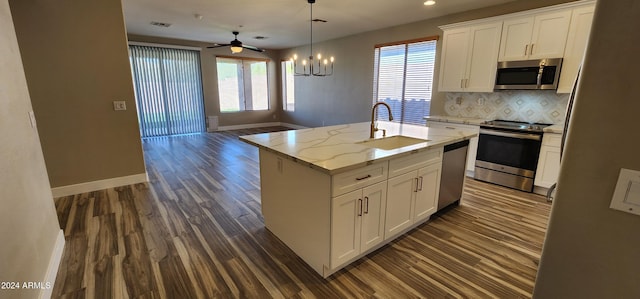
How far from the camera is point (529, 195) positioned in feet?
11.8

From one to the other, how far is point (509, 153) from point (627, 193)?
139 inches

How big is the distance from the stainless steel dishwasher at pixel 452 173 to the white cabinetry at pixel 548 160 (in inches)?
46.8

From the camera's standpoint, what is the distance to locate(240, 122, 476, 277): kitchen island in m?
1.88

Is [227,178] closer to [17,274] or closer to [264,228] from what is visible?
[264,228]

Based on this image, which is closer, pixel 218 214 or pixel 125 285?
pixel 125 285

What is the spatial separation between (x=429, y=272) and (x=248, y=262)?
1.43 m

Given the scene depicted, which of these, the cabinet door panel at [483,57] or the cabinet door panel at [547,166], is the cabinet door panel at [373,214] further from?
the cabinet door panel at [483,57]

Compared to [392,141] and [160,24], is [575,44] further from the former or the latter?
[160,24]

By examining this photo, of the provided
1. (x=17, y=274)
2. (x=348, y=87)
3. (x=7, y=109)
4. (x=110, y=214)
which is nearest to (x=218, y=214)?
(x=110, y=214)

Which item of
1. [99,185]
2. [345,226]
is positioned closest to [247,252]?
[345,226]

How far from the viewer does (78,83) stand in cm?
338

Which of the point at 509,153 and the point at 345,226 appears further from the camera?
the point at 509,153

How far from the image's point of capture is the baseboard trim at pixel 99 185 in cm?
349

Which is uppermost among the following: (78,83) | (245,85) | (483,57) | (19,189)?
(483,57)
